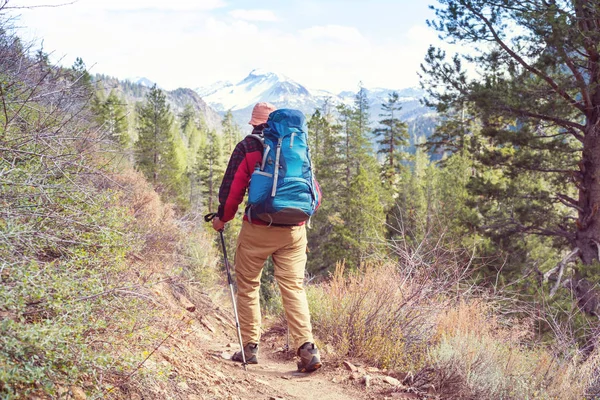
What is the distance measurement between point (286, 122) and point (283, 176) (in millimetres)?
439

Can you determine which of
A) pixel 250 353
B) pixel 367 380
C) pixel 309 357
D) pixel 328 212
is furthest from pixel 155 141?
pixel 367 380

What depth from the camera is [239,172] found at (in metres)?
3.65

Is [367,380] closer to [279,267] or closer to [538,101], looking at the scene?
[279,267]

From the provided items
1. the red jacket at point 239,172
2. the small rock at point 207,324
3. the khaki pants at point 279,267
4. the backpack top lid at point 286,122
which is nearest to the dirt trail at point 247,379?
the khaki pants at point 279,267

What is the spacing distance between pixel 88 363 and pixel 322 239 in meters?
24.2

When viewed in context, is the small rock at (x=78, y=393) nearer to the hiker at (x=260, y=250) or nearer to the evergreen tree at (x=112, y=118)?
the hiker at (x=260, y=250)

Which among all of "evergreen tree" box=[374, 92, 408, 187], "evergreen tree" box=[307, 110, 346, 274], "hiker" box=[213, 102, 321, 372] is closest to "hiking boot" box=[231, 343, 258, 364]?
"hiker" box=[213, 102, 321, 372]

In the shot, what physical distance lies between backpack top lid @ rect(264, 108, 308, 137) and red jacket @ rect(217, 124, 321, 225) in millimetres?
170

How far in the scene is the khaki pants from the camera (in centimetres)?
370

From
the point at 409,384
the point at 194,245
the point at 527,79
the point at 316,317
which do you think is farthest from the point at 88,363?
the point at 527,79

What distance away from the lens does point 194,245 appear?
10.1 meters

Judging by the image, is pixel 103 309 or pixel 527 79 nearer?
pixel 103 309

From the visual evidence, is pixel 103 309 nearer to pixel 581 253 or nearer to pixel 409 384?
pixel 409 384

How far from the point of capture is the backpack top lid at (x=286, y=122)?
3533 millimetres
